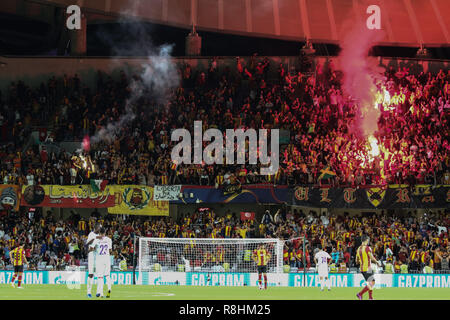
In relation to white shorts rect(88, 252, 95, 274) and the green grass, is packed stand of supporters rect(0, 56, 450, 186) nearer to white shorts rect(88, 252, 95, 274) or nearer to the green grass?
the green grass

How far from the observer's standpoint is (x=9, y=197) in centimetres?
3209

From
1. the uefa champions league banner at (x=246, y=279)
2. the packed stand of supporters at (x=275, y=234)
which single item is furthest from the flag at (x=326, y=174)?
the uefa champions league banner at (x=246, y=279)

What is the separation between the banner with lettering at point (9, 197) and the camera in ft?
105

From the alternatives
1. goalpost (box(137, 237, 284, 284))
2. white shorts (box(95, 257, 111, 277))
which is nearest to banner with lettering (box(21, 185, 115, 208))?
goalpost (box(137, 237, 284, 284))

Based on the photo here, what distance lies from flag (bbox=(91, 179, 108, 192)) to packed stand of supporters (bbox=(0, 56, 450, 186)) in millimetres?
514

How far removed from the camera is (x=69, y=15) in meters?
39.2

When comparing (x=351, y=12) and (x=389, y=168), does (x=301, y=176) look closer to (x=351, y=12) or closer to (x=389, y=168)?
(x=389, y=168)

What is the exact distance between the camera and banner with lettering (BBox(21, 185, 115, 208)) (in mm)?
32125

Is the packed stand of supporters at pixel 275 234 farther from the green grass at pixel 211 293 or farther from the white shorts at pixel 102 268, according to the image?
the white shorts at pixel 102 268

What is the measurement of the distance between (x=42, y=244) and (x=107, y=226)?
3.21 meters

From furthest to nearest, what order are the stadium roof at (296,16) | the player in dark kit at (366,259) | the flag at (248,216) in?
the stadium roof at (296,16) < the flag at (248,216) < the player in dark kit at (366,259)

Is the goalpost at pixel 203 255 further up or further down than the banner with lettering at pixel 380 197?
further down

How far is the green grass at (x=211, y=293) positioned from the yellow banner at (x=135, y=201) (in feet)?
24.0

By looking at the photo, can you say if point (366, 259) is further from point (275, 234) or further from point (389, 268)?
point (275, 234)
